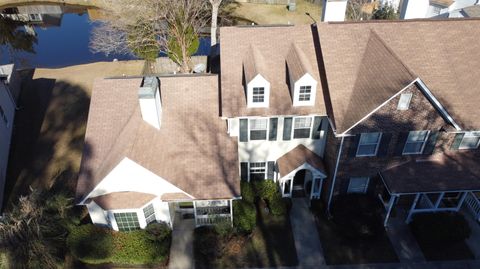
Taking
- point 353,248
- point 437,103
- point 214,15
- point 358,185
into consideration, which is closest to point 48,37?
point 214,15

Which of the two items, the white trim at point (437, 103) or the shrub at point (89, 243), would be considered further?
the shrub at point (89, 243)

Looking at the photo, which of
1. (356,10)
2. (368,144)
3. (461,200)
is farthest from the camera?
(356,10)

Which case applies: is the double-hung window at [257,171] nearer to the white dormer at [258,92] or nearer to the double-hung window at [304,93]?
the white dormer at [258,92]

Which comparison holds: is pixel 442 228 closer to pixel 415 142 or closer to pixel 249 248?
pixel 415 142

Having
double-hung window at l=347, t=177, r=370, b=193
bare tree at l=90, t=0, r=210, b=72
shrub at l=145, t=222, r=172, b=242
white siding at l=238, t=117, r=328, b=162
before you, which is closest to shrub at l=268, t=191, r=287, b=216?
white siding at l=238, t=117, r=328, b=162

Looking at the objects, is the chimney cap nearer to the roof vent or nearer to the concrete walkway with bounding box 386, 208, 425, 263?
the roof vent

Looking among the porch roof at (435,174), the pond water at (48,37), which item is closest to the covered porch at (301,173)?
the porch roof at (435,174)

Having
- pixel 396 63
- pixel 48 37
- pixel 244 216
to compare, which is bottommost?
pixel 48 37
